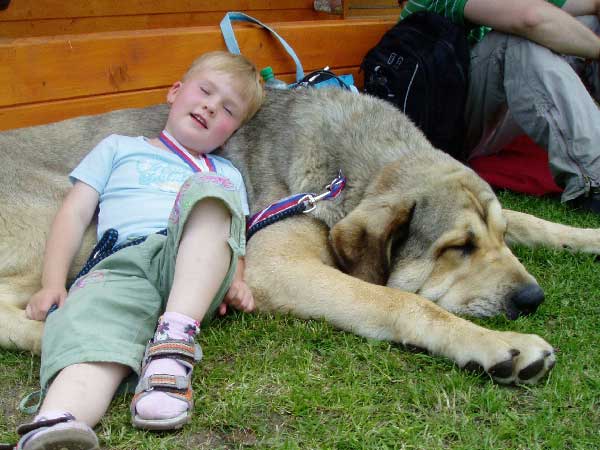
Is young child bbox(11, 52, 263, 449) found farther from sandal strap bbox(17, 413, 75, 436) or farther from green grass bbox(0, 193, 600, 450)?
green grass bbox(0, 193, 600, 450)

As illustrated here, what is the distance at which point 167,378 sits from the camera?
94.5 inches

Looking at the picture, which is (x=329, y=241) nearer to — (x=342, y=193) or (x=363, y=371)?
(x=342, y=193)

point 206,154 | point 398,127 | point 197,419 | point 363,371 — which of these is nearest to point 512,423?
point 363,371

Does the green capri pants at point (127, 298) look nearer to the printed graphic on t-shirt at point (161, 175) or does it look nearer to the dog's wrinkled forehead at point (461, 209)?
the printed graphic on t-shirt at point (161, 175)

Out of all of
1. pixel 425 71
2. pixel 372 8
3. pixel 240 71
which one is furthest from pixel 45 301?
pixel 372 8

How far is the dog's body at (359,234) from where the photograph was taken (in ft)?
9.82

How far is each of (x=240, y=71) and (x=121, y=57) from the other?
1.27m

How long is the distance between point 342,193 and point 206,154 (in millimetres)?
866

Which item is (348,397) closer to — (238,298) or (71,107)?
(238,298)

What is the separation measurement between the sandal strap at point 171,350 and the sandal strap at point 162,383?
10cm

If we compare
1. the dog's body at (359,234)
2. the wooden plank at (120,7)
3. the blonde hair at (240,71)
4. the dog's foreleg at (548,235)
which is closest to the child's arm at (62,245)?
the dog's body at (359,234)

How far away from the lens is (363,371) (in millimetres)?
2779

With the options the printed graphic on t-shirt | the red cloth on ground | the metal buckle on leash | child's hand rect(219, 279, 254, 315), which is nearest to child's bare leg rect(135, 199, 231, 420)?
child's hand rect(219, 279, 254, 315)

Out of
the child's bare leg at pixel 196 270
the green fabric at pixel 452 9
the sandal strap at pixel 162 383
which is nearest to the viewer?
the sandal strap at pixel 162 383
